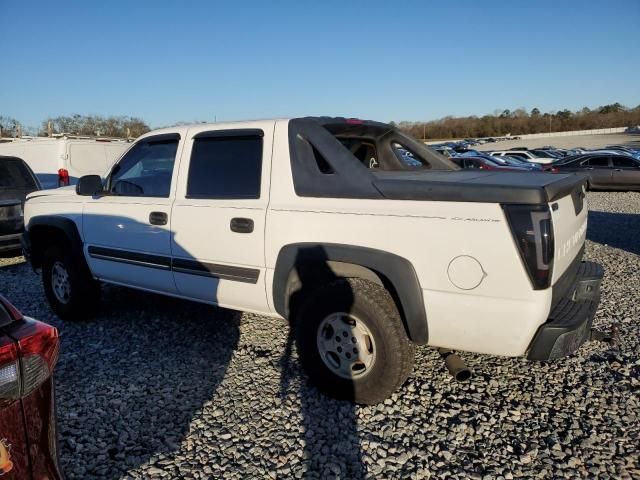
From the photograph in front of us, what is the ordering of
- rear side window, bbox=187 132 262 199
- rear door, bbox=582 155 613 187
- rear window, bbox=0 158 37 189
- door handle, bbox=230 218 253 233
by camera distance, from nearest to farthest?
1. door handle, bbox=230 218 253 233
2. rear side window, bbox=187 132 262 199
3. rear window, bbox=0 158 37 189
4. rear door, bbox=582 155 613 187

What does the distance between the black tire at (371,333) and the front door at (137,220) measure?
138 cm

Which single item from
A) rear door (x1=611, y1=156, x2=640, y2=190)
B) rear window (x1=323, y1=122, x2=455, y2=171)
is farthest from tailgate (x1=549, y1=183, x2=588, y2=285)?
rear door (x1=611, y1=156, x2=640, y2=190)

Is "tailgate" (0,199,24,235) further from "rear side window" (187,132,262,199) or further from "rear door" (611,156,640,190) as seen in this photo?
"rear door" (611,156,640,190)

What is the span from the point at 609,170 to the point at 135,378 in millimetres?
18790

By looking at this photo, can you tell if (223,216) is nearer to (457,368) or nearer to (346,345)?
(346,345)

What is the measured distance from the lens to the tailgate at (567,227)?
2.61 metres

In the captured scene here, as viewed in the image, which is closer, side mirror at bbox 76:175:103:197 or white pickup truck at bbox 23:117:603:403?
white pickup truck at bbox 23:117:603:403

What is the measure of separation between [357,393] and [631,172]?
18171 millimetres

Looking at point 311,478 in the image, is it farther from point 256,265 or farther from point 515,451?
point 256,265

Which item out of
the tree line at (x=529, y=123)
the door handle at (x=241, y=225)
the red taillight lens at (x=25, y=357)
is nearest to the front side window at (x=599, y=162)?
the door handle at (x=241, y=225)

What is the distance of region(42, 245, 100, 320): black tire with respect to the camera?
182 inches

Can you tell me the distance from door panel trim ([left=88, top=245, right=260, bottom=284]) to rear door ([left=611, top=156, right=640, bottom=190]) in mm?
18182

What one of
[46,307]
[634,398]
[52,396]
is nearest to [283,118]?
[52,396]

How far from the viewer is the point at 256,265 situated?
11.1 feet
